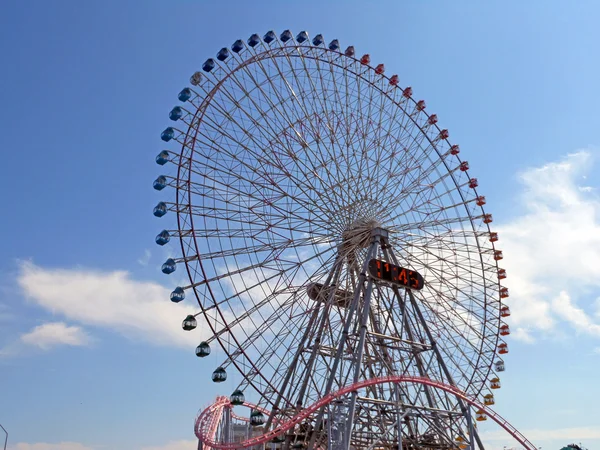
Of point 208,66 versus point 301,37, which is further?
point 301,37

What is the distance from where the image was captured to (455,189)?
35250 mm

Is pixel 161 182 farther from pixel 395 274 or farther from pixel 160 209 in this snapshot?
pixel 395 274

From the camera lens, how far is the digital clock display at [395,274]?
30016 mm

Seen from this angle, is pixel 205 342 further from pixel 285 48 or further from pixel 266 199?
pixel 285 48

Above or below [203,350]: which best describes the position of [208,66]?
above

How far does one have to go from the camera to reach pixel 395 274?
30703 mm

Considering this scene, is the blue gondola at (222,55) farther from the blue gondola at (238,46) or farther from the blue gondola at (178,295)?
the blue gondola at (178,295)

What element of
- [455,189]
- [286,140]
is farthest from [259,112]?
[455,189]

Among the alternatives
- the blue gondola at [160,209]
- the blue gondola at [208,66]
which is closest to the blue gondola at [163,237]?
the blue gondola at [160,209]

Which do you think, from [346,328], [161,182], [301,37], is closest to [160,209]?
[161,182]

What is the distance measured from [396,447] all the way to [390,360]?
173 inches

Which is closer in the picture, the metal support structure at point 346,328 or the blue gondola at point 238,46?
the metal support structure at point 346,328

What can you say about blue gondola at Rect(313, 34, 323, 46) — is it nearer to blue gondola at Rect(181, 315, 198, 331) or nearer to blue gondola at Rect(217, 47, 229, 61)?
blue gondola at Rect(217, 47, 229, 61)

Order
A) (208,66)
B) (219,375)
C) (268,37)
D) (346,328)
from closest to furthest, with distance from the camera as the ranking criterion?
1. (219,375)
2. (346,328)
3. (208,66)
4. (268,37)
